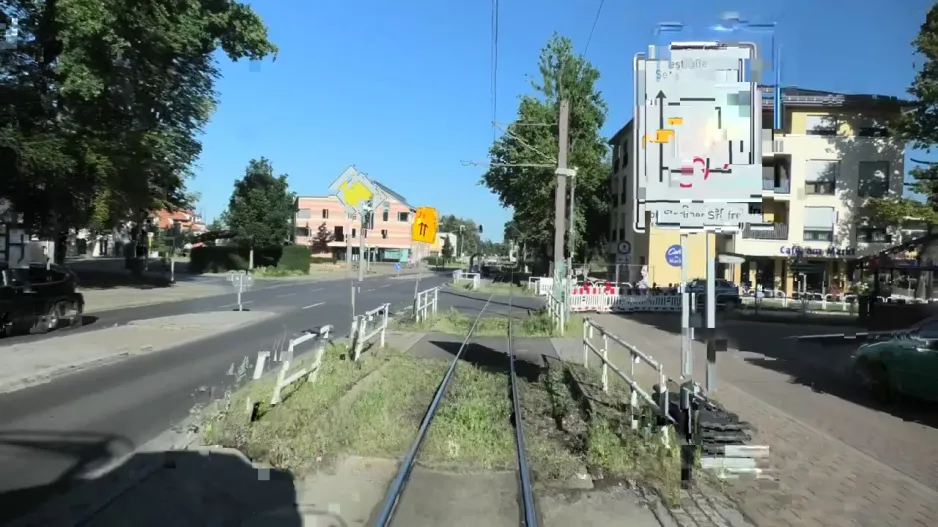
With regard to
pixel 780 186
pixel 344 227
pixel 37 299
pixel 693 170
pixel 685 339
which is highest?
pixel 780 186

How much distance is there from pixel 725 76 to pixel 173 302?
83.1 ft

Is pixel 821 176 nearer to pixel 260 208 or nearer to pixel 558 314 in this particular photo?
pixel 558 314

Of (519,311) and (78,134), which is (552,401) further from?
(78,134)

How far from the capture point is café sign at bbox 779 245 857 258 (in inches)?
1754

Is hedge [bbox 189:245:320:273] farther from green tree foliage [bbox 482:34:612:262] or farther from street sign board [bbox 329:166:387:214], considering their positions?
street sign board [bbox 329:166:387:214]

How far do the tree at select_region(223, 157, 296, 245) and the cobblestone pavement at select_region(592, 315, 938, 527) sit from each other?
51515mm

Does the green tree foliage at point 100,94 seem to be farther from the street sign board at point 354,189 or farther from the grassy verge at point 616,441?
the grassy verge at point 616,441

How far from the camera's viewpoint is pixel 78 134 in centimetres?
2767

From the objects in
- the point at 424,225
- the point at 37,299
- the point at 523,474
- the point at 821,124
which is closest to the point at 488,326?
the point at 424,225

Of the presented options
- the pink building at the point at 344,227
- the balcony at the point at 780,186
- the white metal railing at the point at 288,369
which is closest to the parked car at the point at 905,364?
the white metal railing at the point at 288,369

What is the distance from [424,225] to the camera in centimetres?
1962

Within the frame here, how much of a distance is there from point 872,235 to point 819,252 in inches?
136

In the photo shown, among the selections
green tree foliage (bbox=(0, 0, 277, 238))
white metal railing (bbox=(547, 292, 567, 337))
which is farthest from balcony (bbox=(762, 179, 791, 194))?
green tree foliage (bbox=(0, 0, 277, 238))

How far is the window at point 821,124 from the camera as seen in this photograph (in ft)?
147
